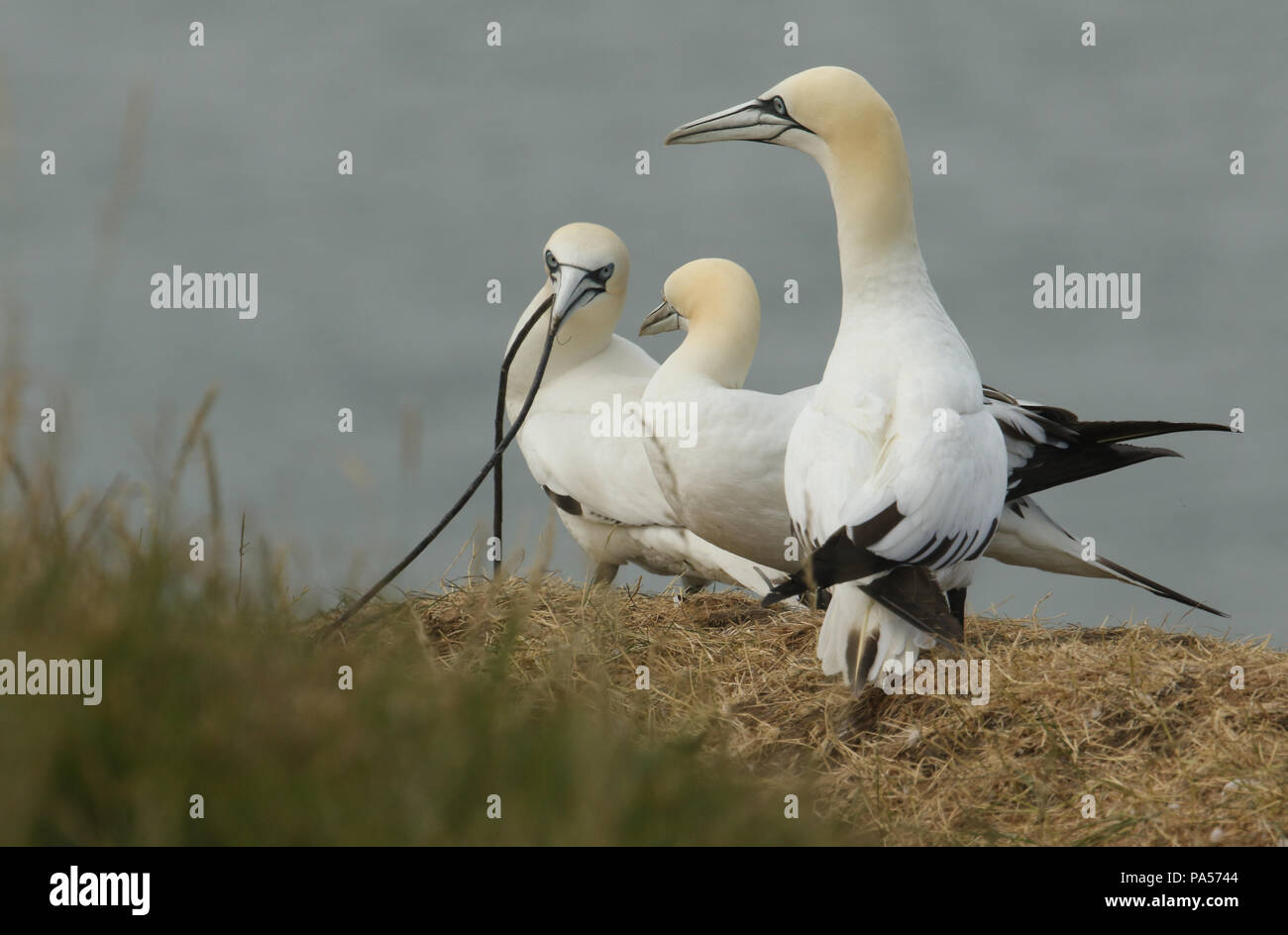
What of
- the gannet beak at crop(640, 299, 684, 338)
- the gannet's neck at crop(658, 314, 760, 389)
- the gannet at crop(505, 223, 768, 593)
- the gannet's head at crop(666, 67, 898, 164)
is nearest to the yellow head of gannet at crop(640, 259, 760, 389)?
the gannet's neck at crop(658, 314, 760, 389)

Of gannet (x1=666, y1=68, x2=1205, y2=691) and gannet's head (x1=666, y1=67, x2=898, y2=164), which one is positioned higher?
gannet's head (x1=666, y1=67, x2=898, y2=164)

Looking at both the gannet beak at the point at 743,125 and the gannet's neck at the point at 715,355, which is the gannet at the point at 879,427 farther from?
the gannet's neck at the point at 715,355

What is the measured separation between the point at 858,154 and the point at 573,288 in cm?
284

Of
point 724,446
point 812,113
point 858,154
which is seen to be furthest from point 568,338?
point 858,154

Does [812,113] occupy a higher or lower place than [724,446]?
higher

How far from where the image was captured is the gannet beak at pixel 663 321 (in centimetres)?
→ 834

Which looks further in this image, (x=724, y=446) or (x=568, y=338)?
(x=568, y=338)

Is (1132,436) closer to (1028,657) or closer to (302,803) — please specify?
(1028,657)

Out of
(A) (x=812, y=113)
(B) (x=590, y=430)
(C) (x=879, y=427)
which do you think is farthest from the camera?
(B) (x=590, y=430)

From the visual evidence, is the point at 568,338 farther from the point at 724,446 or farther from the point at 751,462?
the point at 751,462

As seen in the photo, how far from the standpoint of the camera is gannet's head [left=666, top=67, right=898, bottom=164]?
5.84m

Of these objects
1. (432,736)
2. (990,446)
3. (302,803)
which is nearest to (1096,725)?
(990,446)

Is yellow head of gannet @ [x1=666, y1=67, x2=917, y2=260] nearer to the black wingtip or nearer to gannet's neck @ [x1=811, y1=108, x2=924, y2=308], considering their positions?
gannet's neck @ [x1=811, y1=108, x2=924, y2=308]

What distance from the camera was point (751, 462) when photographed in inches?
255
